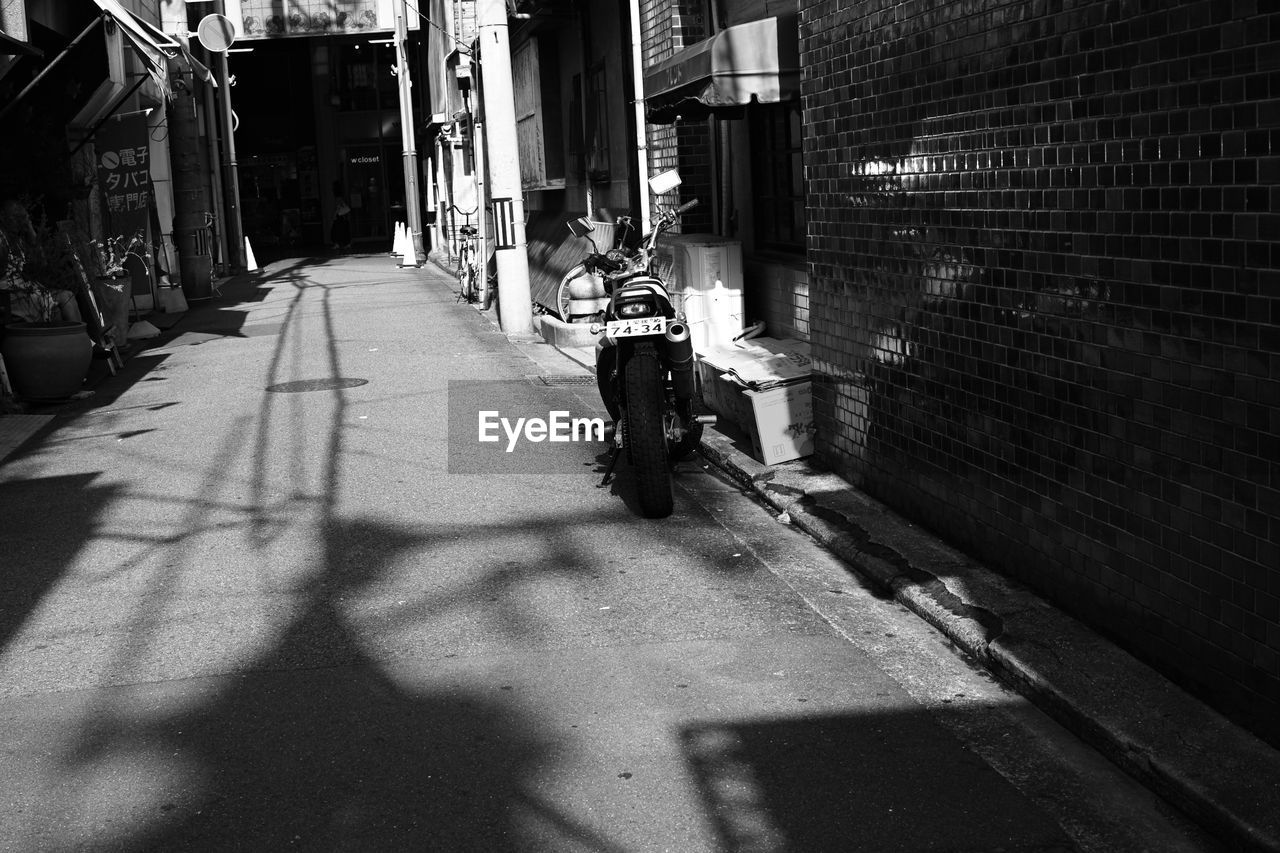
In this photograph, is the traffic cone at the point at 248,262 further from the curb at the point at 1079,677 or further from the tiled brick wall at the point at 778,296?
the curb at the point at 1079,677

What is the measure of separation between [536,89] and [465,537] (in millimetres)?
14976

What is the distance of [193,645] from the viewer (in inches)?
226

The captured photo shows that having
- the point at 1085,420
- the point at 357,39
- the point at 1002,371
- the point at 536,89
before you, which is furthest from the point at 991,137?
the point at 357,39

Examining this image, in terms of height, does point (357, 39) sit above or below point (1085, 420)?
above

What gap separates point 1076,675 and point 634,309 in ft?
12.3

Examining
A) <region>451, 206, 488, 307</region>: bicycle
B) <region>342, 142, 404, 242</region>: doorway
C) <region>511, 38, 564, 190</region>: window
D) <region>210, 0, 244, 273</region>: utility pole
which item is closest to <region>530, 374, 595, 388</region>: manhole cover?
<region>511, 38, 564, 190</region>: window

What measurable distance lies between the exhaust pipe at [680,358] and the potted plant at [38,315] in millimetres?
7319

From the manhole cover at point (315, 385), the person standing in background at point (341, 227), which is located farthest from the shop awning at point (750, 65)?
the person standing in background at point (341, 227)

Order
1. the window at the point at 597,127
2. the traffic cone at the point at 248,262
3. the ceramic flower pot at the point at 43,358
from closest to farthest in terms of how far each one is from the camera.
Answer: the ceramic flower pot at the point at 43,358 < the window at the point at 597,127 < the traffic cone at the point at 248,262

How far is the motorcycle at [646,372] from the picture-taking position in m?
7.34

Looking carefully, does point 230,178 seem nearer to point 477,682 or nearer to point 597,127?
point 597,127

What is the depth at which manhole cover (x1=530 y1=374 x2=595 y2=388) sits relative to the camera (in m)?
12.8

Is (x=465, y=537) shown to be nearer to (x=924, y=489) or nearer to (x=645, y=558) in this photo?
(x=645, y=558)

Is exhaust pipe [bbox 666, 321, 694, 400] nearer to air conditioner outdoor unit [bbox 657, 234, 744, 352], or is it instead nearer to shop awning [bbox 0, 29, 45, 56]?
air conditioner outdoor unit [bbox 657, 234, 744, 352]
